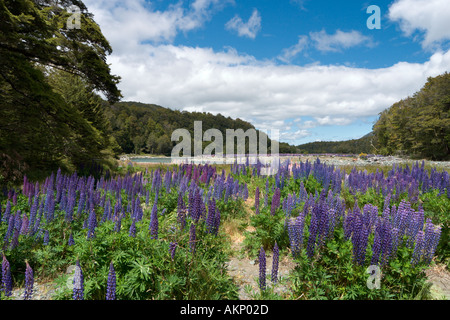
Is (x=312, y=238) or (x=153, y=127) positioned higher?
(x=153, y=127)

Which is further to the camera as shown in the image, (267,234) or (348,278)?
(267,234)

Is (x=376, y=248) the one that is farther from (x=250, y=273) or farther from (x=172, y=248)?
(x=172, y=248)

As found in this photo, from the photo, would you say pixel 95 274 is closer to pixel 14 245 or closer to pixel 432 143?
pixel 14 245

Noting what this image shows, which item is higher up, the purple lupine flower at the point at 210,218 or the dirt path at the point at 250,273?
the purple lupine flower at the point at 210,218

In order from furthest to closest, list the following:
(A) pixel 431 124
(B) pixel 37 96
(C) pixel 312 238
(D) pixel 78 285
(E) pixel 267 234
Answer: (A) pixel 431 124, (B) pixel 37 96, (E) pixel 267 234, (C) pixel 312 238, (D) pixel 78 285

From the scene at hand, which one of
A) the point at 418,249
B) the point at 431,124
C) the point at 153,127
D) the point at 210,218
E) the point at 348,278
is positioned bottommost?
the point at 348,278

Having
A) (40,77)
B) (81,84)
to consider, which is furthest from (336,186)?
(81,84)

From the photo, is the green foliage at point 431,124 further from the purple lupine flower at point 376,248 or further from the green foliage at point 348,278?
the purple lupine flower at point 376,248

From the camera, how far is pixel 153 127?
13138cm

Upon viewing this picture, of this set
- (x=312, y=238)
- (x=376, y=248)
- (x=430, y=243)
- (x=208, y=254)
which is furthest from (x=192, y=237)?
(x=430, y=243)

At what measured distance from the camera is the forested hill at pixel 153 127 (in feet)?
346

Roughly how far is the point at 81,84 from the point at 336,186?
89.1ft

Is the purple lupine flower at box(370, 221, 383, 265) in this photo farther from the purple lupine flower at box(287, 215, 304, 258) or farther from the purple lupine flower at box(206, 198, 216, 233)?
the purple lupine flower at box(206, 198, 216, 233)

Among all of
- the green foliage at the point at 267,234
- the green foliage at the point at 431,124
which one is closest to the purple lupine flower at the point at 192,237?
the green foliage at the point at 267,234
